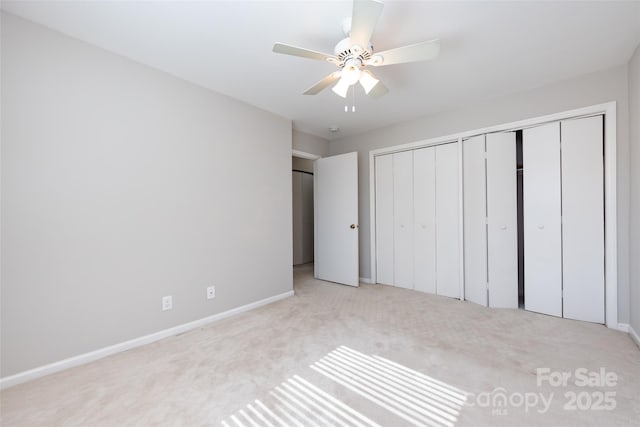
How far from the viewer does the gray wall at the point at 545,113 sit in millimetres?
2350

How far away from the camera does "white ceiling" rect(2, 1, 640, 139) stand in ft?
5.45

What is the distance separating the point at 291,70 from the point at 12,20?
5.98 feet

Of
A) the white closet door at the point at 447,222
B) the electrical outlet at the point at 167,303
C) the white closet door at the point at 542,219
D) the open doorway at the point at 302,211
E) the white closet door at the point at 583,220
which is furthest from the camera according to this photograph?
the open doorway at the point at 302,211

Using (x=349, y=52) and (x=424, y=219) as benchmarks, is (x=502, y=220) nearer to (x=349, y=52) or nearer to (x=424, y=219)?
(x=424, y=219)

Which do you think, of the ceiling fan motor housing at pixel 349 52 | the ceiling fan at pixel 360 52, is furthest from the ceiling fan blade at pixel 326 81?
the ceiling fan motor housing at pixel 349 52

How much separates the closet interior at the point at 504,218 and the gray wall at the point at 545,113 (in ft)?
0.46

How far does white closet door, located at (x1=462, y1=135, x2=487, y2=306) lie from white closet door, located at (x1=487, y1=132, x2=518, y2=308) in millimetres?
60

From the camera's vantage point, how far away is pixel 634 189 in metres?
2.21

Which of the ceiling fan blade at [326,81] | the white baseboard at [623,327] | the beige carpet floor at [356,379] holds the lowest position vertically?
the beige carpet floor at [356,379]

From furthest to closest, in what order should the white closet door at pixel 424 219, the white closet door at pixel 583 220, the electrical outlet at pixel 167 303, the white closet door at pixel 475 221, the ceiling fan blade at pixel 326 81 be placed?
the white closet door at pixel 424 219
the white closet door at pixel 475 221
the white closet door at pixel 583 220
the electrical outlet at pixel 167 303
the ceiling fan blade at pixel 326 81

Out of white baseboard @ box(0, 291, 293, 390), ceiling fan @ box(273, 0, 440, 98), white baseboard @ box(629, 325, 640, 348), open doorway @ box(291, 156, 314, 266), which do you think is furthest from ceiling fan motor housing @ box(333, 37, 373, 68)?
open doorway @ box(291, 156, 314, 266)

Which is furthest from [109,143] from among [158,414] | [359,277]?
[359,277]

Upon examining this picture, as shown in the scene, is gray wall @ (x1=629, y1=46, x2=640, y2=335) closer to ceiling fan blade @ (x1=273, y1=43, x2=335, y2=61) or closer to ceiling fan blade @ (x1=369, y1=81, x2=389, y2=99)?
ceiling fan blade @ (x1=369, y1=81, x2=389, y2=99)

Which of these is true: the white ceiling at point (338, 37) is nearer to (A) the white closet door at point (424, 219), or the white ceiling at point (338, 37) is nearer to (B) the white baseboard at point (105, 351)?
(A) the white closet door at point (424, 219)
